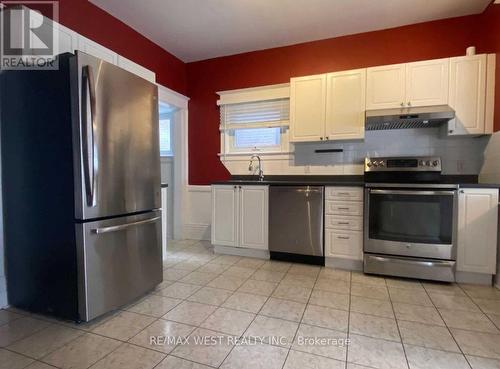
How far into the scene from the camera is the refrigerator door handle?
Answer: 1646mm

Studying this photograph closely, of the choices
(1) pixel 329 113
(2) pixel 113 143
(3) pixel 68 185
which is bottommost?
(3) pixel 68 185

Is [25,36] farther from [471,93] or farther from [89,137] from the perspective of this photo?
[471,93]

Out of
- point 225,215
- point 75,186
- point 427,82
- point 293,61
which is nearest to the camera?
point 75,186

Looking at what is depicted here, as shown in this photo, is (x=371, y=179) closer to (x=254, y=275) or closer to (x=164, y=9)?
(x=254, y=275)

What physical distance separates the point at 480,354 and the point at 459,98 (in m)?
2.28

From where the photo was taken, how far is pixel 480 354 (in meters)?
1.48

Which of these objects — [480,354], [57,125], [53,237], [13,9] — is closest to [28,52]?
[13,9]

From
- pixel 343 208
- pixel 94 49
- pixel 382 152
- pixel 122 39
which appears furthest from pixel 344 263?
pixel 122 39

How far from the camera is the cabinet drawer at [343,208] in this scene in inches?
108

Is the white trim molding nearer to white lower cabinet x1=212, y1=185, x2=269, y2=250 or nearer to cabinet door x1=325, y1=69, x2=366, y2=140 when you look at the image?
cabinet door x1=325, y1=69, x2=366, y2=140

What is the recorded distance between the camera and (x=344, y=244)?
279 cm

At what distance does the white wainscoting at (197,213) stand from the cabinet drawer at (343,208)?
1864 mm

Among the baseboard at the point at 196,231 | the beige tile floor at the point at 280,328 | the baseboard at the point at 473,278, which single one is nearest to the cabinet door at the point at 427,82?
the baseboard at the point at 473,278

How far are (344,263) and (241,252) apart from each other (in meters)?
1.20
